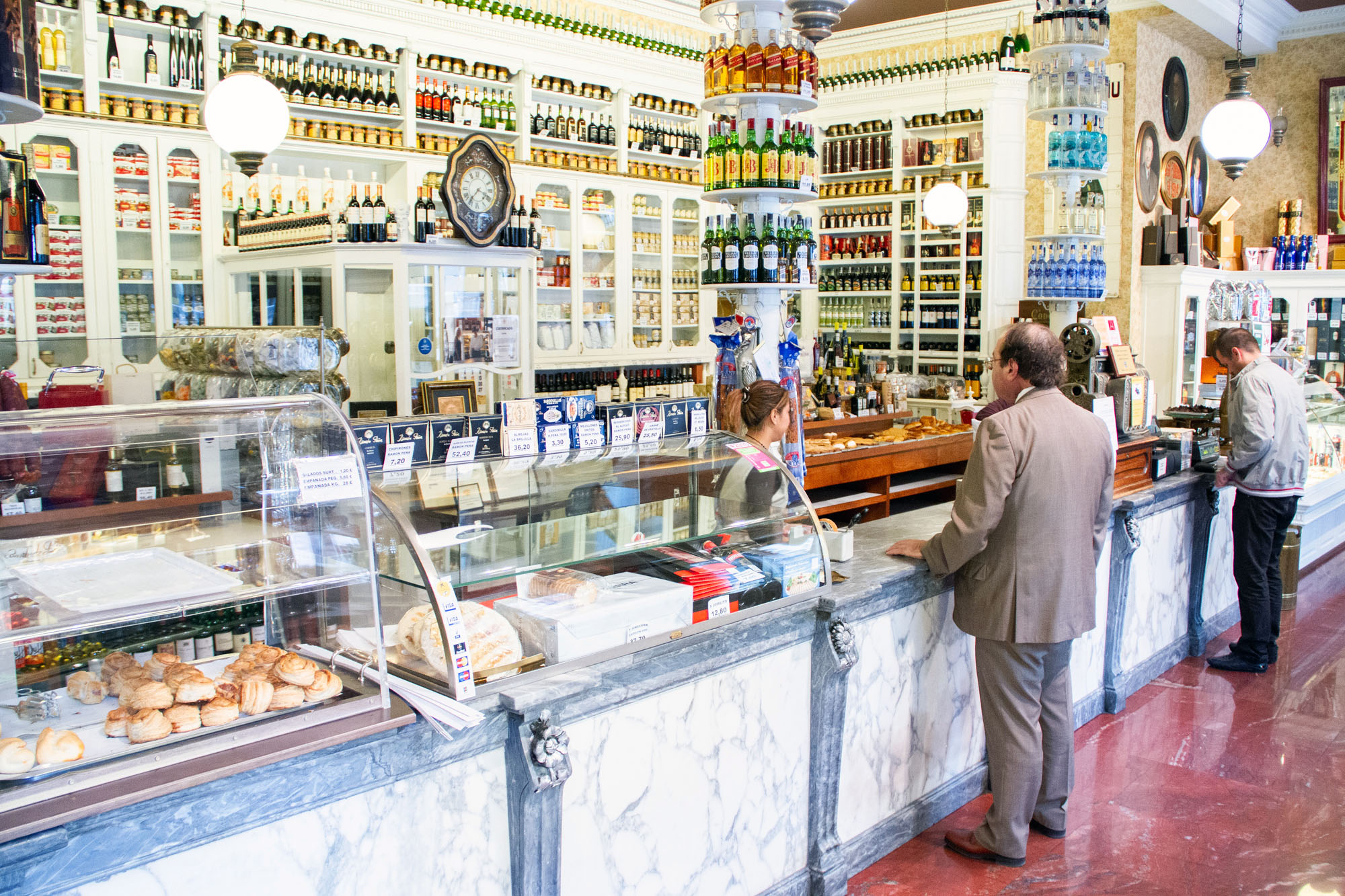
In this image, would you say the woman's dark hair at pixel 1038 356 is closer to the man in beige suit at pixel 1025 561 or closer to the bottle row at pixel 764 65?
the man in beige suit at pixel 1025 561

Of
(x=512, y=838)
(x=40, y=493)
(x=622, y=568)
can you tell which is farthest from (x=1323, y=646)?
(x=40, y=493)

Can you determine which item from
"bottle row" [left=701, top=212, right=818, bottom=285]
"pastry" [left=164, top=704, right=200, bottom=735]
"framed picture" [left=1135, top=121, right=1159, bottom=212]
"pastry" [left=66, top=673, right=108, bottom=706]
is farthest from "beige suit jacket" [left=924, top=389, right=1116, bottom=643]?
"framed picture" [left=1135, top=121, right=1159, bottom=212]

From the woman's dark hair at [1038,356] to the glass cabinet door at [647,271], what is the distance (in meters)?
5.82

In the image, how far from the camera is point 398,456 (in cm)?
273

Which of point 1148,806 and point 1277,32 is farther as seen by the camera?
point 1277,32

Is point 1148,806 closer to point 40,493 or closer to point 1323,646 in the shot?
point 1323,646

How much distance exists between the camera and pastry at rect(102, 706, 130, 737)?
5.63 ft

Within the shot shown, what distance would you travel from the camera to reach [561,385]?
8359mm

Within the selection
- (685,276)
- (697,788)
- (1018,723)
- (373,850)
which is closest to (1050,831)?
(1018,723)

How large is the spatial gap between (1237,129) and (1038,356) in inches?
165

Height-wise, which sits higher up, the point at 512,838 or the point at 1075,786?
the point at 512,838

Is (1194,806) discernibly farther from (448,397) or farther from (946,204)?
(946,204)

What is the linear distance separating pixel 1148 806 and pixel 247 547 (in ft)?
9.84

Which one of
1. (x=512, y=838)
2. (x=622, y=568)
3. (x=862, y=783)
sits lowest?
(x=862, y=783)
